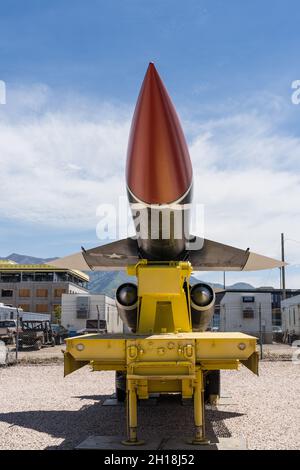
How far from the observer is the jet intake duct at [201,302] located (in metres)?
7.54

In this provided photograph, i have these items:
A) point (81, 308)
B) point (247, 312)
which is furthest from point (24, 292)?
point (247, 312)

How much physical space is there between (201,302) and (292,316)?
24.3 m

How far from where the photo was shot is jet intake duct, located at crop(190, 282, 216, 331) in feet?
24.7

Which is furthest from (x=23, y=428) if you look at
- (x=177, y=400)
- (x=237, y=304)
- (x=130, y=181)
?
(x=237, y=304)

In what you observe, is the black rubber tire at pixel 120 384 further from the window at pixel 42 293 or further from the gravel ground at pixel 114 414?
the window at pixel 42 293

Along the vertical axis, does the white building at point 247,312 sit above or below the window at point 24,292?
below

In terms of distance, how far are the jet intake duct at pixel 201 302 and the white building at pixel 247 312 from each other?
67.0ft

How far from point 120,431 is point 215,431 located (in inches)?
50.9

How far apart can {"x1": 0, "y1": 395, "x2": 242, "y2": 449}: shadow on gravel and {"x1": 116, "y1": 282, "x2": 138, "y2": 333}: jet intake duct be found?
157 centimetres

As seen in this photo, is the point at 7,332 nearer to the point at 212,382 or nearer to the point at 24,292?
the point at 212,382

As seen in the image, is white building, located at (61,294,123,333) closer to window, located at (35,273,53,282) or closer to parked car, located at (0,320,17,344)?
parked car, located at (0,320,17,344)

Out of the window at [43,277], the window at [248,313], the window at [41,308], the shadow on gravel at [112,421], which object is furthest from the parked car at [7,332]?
the window at [43,277]

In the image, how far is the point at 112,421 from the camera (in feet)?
24.0
